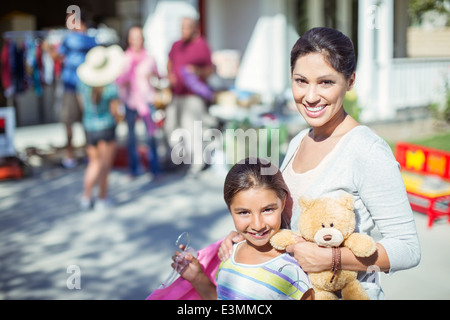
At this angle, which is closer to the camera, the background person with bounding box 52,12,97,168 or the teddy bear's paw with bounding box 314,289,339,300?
the teddy bear's paw with bounding box 314,289,339,300

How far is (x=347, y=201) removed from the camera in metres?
A: 1.36

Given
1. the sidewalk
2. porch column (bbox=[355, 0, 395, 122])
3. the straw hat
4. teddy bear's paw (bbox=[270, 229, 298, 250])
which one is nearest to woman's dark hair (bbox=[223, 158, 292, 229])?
teddy bear's paw (bbox=[270, 229, 298, 250])

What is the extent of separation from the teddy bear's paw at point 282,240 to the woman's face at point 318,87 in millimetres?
317

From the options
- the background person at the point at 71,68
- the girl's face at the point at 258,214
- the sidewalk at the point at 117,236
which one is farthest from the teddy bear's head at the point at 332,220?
the background person at the point at 71,68

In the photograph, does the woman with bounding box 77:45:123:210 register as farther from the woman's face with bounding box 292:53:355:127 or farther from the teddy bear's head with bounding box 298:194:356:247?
the teddy bear's head with bounding box 298:194:356:247

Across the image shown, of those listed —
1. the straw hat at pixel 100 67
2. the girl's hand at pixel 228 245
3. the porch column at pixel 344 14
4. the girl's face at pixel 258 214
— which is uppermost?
the porch column at pixel 344 14

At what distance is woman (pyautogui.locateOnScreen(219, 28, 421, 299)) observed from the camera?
135cm

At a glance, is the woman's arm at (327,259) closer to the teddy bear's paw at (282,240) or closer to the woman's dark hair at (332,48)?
the teddy bear's paw at (282,240)

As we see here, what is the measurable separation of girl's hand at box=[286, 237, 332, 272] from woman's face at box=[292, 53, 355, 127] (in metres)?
0.34

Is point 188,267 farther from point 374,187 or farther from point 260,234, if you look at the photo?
point 374,187

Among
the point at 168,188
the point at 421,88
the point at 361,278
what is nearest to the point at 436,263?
the point at 361,278

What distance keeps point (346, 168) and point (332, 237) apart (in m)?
0.19

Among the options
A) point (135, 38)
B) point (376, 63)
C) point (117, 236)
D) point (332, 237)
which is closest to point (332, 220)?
point (332, 237)

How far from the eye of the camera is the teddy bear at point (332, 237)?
135 centimetres
